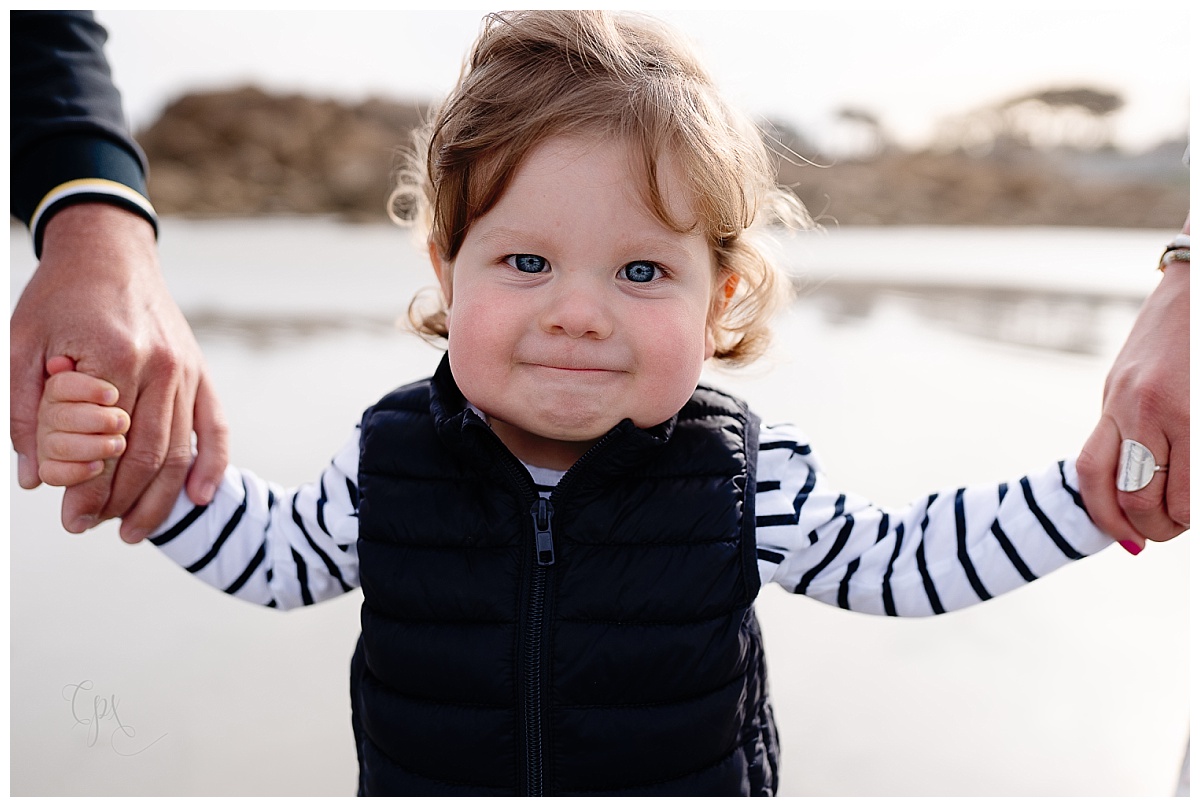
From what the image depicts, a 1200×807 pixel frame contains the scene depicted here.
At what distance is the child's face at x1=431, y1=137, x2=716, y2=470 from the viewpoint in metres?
0.75

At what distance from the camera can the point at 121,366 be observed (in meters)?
0.83

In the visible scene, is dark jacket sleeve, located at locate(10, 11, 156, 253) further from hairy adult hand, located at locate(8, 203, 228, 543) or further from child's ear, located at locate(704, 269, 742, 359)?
child's ear, located at locate(704, 269, 742, 359)

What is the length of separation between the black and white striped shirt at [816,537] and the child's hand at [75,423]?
0.27ft

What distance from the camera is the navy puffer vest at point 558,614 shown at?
0.78 metres

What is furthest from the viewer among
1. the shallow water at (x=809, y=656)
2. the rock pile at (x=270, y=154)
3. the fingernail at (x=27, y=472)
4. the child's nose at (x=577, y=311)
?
the rock pile at (x=270, y=154)

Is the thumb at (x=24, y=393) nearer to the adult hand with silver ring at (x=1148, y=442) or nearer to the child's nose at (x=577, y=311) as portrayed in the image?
the child's nose at (x=577, y=311)

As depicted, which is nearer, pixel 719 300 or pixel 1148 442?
pixel 1148 442

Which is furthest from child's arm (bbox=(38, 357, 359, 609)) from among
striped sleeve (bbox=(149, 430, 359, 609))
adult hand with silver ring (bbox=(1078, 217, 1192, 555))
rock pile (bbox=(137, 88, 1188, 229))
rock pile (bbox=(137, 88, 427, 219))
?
rock pile (bbox=(137, 88, 427, 219))

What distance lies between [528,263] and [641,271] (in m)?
0.09

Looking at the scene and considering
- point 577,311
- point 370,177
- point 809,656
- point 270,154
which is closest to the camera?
point 577,311

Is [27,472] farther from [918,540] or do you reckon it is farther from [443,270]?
[918,540]

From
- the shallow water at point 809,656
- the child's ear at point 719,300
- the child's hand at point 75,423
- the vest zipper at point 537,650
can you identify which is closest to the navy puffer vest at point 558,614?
the vest zipper at point 537,650

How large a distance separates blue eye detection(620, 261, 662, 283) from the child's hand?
0.43 m

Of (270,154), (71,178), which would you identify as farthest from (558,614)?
(270,154)
